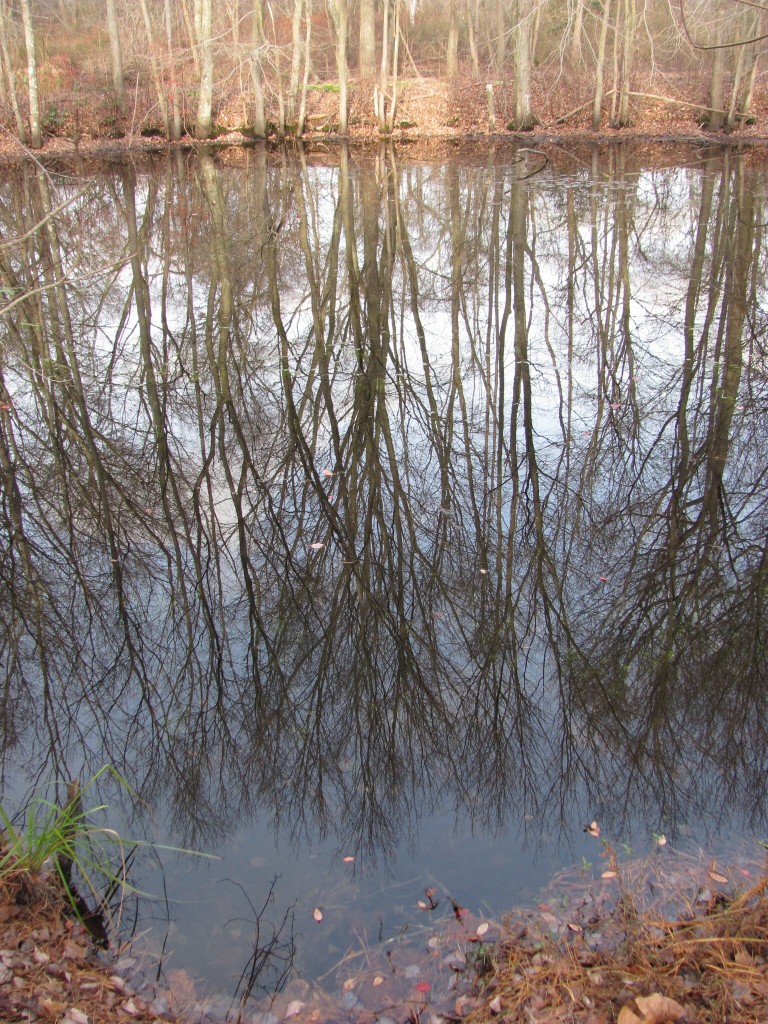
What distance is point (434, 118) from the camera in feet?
89.7

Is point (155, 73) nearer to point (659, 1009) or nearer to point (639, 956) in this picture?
point (639, 956)

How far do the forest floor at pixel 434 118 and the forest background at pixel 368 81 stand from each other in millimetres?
56

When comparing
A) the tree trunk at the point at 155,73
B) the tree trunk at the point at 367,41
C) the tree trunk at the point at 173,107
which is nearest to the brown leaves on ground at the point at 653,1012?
the tree trunk at the point at 155,73

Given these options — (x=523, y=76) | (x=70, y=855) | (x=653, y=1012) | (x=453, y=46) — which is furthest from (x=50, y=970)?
(x=453, y=46)

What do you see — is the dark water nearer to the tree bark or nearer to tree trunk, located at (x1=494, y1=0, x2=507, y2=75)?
the tree bark

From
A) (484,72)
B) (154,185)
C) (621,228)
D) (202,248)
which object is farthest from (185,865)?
(484,72)

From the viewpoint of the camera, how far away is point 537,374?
845cm

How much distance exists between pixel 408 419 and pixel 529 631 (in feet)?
10.2

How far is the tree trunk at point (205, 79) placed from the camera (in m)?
21.4

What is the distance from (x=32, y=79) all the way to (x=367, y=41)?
1112 cm

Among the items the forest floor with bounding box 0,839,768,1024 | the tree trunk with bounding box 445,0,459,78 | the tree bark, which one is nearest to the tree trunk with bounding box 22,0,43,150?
the tree bark

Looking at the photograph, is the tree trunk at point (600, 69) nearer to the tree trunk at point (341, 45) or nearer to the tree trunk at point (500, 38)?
the tree trunk at point (500, 38)

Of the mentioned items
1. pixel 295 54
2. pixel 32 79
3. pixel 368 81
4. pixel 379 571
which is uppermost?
pixel 295 54

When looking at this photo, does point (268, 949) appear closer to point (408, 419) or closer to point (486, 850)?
point (486, 850)
